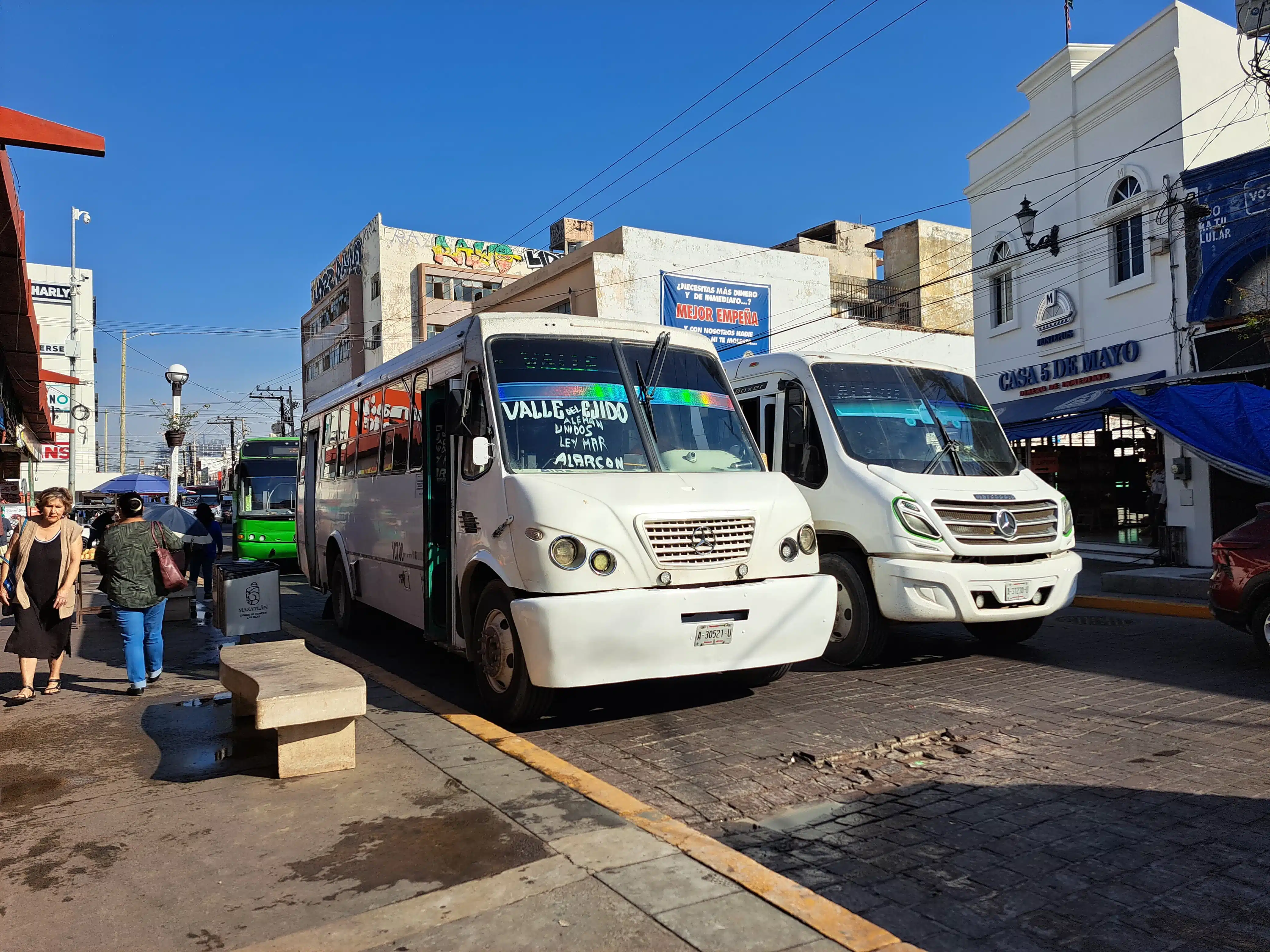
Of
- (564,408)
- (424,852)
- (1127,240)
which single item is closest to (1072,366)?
(1127,240)

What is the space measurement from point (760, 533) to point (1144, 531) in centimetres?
1583

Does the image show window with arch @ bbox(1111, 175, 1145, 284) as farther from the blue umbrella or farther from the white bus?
the blue umbrella

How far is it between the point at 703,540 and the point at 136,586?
474 centimetres

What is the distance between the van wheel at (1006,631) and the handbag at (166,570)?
677 cm

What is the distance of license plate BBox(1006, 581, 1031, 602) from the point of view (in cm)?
763

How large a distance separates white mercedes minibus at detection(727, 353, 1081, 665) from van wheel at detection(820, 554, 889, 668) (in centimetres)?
1

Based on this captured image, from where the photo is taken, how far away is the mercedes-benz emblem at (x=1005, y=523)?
770 cm

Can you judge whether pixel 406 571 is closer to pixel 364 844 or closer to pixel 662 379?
pixel 662 379

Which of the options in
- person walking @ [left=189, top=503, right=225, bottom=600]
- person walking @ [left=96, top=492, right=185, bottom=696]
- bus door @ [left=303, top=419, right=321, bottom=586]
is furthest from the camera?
person walking @ [left=189, top=503, right=225, bottom=600]

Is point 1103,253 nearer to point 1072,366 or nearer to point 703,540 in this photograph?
point 1072,366

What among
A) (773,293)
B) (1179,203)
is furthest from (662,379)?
(773,293)

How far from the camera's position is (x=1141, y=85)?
1719 centimetres

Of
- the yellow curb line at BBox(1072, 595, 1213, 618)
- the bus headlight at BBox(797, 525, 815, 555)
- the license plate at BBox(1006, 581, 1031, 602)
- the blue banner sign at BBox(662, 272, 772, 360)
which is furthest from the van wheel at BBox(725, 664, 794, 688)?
the blue banner sign at BBox(662, 272, 772, 360)

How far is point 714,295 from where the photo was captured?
38406 millimetres
